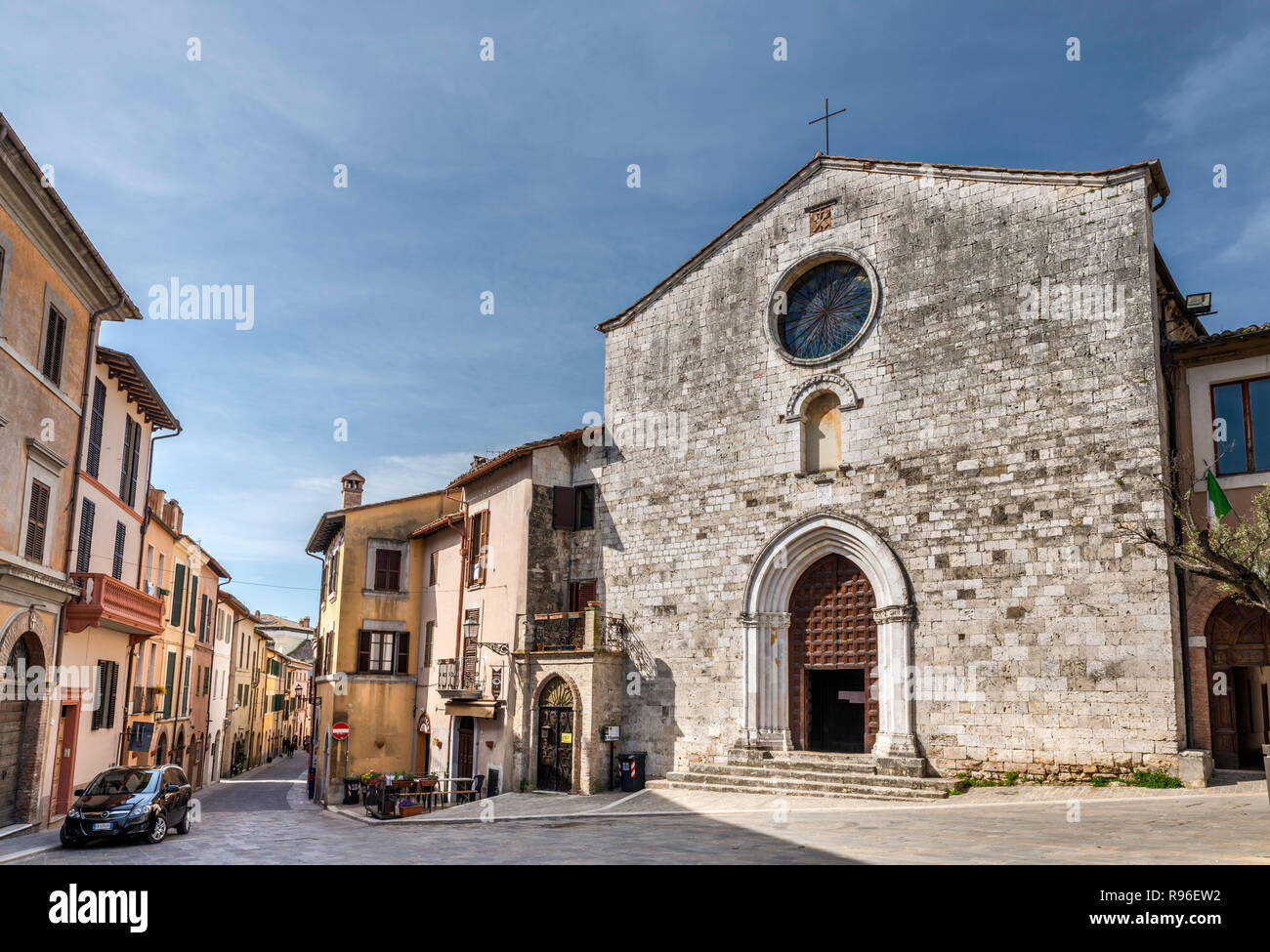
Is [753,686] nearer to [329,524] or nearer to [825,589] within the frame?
[825,589]

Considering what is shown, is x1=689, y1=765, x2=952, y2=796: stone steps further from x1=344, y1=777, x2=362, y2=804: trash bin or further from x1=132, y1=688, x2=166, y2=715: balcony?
x1=132, y1=688, x2=166, y2=715: balcony

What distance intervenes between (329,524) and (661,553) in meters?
17.2

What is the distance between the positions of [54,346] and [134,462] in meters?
6.58

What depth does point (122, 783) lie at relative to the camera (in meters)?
16.3

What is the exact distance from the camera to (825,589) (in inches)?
818

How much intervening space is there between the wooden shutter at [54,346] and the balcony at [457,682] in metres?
12.3

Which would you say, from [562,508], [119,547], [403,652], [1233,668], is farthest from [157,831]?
[1233,668]

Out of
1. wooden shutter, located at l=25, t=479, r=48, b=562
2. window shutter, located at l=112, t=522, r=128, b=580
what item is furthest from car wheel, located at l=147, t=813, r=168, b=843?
window shutter, located at l=112, t=522, r=128, b=580

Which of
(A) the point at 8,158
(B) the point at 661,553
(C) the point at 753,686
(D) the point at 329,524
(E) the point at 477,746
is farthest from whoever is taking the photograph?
(D) the point at 329,524

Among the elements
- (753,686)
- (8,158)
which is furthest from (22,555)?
(753,686)

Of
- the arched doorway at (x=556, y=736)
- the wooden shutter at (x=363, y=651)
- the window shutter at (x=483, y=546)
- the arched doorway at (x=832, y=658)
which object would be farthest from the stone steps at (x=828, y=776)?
the wooden shutter at (x=363, y=651)

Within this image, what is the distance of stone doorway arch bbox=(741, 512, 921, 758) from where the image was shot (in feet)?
61.5

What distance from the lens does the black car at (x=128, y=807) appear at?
49.2 ft
